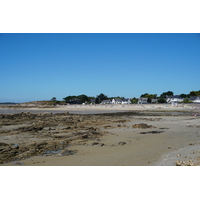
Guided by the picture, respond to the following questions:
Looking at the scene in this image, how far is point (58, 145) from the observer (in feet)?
28.4

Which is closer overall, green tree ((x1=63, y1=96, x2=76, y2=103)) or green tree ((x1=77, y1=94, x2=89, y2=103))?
green tree ((x1=63, y1=96, x2=76, y2=103))

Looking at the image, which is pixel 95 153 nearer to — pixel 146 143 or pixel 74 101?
pixel 146 143

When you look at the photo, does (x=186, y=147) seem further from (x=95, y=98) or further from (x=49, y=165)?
(x=95, y=98)

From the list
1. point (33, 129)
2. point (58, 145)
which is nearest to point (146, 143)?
point (58, 145)

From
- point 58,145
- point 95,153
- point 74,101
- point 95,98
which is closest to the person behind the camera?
point 95,153

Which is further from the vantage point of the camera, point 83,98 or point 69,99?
point 83,98

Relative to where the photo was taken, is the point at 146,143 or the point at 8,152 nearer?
the point at 8,152

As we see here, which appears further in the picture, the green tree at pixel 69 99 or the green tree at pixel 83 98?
the green tree at pixel 83 98

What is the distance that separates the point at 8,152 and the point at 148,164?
5.27 m

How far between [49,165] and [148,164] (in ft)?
9.98

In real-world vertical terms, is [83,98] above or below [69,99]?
above

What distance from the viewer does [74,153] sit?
24.0 ft
